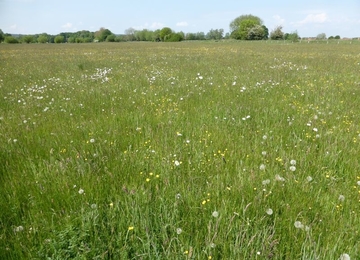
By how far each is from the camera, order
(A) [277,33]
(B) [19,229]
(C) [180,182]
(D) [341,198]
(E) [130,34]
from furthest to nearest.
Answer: (E) [130,34] < (A) [277,33] < (C) [180,182] < (D) [341,198] < (B) [19,229]

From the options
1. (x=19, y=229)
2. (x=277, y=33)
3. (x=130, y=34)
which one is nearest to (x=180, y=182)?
(x=19, y=229)

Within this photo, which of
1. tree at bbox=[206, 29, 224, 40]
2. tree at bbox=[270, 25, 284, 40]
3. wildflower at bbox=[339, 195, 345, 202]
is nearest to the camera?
wildflower at bbox=[339, 195, 345, 202]

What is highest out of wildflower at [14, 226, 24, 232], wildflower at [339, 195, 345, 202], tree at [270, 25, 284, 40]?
tree at [270, 25, 284, 40]

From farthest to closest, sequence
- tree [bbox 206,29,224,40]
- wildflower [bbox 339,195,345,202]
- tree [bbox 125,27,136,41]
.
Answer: tree [bbox 206,29,224,40], tree [bbox 125,27,136,41], wildflower [bbox 339,195,345,202]

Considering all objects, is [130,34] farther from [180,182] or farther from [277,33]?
[180,182]

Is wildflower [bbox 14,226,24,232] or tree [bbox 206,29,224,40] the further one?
tree [bbox 206,29,224,40]

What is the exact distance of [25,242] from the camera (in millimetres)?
1864

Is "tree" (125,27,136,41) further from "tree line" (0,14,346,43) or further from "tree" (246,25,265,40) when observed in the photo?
"tree" (246,25,265,40)

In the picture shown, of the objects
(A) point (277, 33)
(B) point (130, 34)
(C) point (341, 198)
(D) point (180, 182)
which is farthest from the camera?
(B) point (130, 34)

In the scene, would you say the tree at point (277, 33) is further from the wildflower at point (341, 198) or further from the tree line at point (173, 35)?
the wildflower at point (341, 198)

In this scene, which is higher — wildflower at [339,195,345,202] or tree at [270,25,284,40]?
tree at [270,25,284,40]

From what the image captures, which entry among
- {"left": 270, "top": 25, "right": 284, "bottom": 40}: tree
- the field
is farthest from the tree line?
the field

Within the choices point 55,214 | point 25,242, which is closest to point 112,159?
point 55,214

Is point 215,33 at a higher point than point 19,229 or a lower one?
higher
